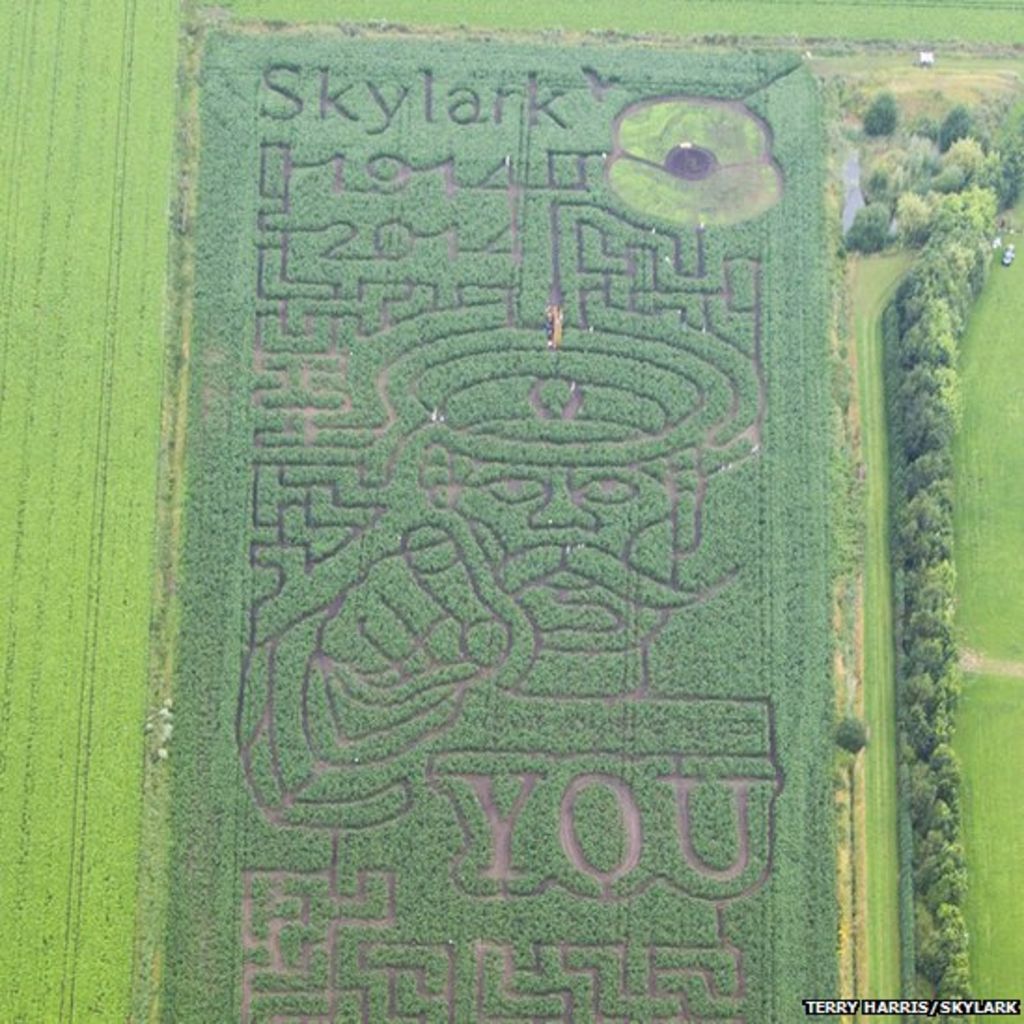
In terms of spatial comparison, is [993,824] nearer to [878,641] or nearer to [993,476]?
[878,641]

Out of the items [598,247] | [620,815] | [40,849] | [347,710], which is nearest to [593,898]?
[620,815]

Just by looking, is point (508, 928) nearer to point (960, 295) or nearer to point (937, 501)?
point (937, 501)

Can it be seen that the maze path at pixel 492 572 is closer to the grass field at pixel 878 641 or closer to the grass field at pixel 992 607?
the grass field at pixel 878 641

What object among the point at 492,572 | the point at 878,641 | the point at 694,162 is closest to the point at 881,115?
the point at 694,162

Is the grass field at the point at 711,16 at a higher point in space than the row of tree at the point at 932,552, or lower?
higher

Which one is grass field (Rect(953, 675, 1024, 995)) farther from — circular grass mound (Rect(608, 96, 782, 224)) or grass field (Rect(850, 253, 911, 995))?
circular grass mound (Rect(608, 96, 782, 224))

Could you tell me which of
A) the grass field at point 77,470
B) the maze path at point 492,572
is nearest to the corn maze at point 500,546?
the maze path at point 492,572

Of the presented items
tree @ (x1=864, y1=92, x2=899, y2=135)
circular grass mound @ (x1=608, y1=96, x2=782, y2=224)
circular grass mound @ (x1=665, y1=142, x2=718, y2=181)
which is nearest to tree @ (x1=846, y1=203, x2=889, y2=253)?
circular grass mound @ (x1=608, y1=96, x2=782, y2=224)
